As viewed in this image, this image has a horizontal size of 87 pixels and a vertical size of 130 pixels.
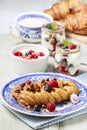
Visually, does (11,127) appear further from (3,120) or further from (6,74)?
(6,74)

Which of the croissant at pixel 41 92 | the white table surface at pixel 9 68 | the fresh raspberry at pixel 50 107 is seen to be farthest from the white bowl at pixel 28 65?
the fresh raspberry at pixel 50 107

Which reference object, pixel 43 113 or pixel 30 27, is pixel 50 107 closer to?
pixel 43 113

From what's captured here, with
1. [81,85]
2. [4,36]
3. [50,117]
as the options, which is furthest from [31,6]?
[50,117]

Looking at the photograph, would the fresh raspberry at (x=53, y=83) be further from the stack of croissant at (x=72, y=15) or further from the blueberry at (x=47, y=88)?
the stack of croissant at (x=72, y=15)

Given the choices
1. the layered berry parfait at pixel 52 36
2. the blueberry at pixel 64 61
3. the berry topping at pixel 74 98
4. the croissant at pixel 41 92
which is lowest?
the berry topping at pixel 74 98

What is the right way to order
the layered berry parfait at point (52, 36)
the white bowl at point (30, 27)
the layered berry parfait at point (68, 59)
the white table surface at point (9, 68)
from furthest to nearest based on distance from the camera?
the white bowl at point (30, 27) < the layered berry parfait at point (52, 36) < the layered berry parfait at point (68, 59) < the white table surface at point (9, 68)

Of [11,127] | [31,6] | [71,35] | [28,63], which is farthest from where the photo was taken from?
[31,6]

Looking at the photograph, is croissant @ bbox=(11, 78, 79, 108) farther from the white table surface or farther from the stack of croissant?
the stack of croissant

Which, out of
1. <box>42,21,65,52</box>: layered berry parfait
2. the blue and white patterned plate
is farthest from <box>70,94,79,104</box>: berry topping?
<box>42,21,65,52</box>: layered berry parfait
